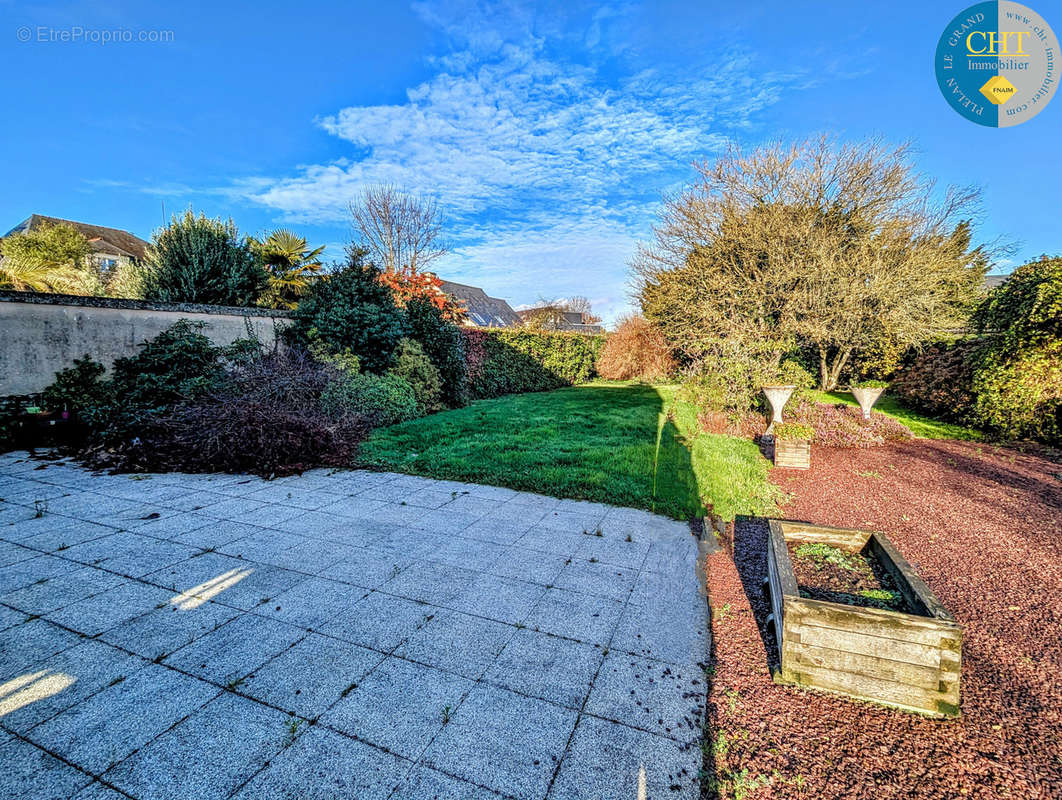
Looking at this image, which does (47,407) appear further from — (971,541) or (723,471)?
(971,541)

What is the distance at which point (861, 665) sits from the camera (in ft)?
6.52

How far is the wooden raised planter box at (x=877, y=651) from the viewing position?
1896mm

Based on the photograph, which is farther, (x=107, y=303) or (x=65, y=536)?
(x=107, y=303)

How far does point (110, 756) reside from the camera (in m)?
1.67

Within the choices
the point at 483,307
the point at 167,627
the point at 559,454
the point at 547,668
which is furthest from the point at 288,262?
the point at 483,307

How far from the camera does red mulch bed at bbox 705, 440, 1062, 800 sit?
166 centimetres

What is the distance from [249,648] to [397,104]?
11.4 metres

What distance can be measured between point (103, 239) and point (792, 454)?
38.6m

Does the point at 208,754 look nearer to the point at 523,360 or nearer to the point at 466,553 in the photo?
the point at 466,553

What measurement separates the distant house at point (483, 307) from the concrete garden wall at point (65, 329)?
946 inches

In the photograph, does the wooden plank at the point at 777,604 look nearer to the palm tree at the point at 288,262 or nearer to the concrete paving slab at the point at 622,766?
the concrete paving slab at the point at 622,766

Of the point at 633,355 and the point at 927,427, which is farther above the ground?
the point at 633,355

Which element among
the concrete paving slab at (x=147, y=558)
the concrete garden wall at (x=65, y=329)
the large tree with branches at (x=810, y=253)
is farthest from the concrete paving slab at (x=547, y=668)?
the concrete garden wall at (x=65, y=329)

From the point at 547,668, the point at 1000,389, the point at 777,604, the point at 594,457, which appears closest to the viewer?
the point at 547,668
